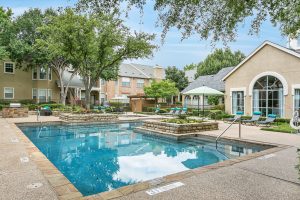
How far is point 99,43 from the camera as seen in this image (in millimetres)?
20688

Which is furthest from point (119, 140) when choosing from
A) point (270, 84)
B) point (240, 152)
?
point (270, 84)

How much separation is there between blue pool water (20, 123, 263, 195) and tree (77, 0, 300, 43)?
13.7ft

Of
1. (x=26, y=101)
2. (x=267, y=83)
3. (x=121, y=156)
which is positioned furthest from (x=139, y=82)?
(x=121, y=156)

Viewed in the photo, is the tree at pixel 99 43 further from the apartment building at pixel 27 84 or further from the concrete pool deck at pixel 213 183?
the concrete pool deck at pixel 213 183

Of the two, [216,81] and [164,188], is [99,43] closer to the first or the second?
[216,81]

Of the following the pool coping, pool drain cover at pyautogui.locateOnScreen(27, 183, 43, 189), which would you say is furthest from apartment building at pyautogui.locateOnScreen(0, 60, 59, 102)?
pool drain cover at pyautogui.locateOnScreen(27, 183, 43, 189)

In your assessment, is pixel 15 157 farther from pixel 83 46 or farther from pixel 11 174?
pixel 83 46

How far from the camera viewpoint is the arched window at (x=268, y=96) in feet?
62.5

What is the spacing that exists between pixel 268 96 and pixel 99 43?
49.8ft

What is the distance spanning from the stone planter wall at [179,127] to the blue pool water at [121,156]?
76 centimetres

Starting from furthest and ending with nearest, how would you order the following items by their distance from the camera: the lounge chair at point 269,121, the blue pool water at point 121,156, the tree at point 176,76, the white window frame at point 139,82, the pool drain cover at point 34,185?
the tree at point 176,76 → the white window frame at point 139,82 → the lounge chair at point 269,121 → the blue pool water at point 121,156 → the pool drain cover at point 34,185

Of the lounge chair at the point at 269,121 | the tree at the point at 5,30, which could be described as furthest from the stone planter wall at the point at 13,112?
the lounge chair at the point at 269,121

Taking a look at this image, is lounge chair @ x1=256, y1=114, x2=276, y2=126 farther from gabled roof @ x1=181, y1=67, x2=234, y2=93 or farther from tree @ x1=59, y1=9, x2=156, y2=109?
tree @ x1=59, y1=9, x2=156, y2=109

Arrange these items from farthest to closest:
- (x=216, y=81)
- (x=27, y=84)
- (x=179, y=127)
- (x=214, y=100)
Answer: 1. (x=27, y=84)
2. (x=214, y=100)
3. (x=216, y=81)
4. (x=179, y=127)
